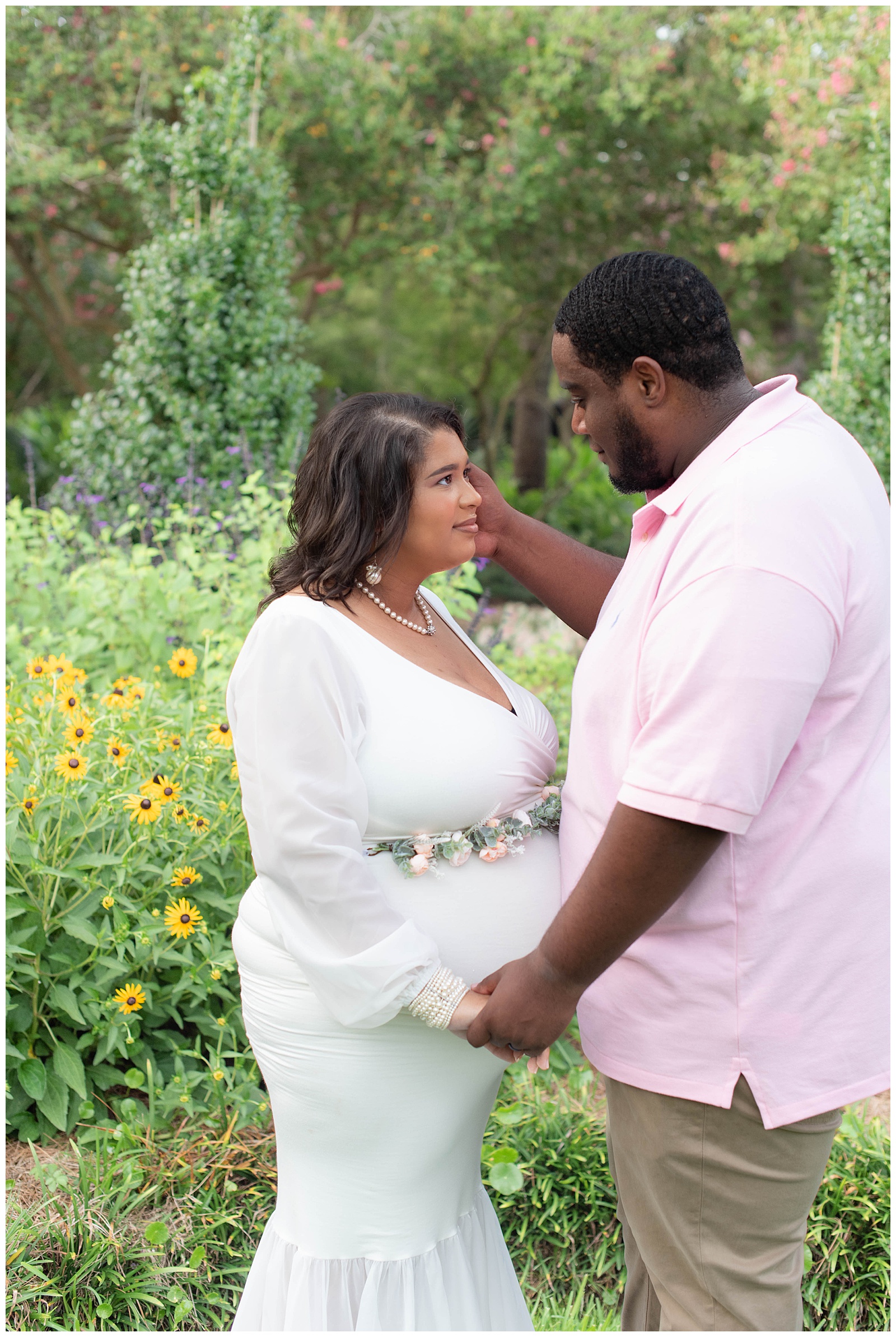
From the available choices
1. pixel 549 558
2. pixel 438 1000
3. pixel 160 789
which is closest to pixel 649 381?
pixel 549 558

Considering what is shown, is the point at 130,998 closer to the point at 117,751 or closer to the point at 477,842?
the point at 117,751

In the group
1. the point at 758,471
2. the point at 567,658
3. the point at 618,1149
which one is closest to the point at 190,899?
the point at 618,1149

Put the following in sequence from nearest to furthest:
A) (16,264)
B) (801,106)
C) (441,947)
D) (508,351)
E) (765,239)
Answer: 1. (441,947)
2. (801,106)
3. (765,239)
4. (16,264)
5. (508,351)

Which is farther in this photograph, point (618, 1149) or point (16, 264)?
point (16, 264)

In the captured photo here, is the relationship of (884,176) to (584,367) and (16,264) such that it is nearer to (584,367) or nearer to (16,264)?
(584,367)

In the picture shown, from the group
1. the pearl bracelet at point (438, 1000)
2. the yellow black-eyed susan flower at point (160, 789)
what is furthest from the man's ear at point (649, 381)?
the yellow black-eyed susan flower at point (160, 789)

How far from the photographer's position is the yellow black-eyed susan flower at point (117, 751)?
2.96m

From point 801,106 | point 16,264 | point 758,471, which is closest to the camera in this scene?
point 758,471

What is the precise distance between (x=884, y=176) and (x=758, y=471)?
6777mm

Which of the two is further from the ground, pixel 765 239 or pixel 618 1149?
pixel 765 239

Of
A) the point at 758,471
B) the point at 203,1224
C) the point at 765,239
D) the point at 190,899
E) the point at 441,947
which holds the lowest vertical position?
the point at 203,1224

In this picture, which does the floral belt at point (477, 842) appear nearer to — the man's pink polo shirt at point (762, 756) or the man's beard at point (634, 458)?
the man's pink polo shirt at point (762, 756)

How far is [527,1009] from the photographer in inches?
72.7

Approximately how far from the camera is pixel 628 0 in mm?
8570
